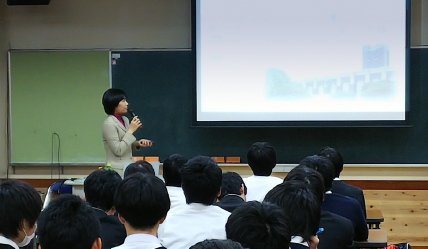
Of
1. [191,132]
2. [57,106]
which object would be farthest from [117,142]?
[57,106]

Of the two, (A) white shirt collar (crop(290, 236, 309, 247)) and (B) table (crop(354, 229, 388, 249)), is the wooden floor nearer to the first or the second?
(B) table (crop(354, 229, 388, 249))

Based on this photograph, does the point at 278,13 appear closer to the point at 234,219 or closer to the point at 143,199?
the point at 143,199

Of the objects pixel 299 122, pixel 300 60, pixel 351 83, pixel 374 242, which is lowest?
pixel 374 242

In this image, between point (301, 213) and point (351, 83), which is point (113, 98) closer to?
point (351, 83)

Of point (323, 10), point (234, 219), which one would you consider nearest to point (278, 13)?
point (323, 10)

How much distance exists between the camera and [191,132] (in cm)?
544

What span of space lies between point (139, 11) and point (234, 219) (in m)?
4.45

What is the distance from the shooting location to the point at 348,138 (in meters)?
5.34

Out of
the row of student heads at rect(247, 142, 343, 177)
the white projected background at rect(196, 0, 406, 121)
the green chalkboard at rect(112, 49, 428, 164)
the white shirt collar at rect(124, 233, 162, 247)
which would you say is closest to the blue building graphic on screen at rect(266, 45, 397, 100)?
the white projected background at rect(196, 0, 406, 121)

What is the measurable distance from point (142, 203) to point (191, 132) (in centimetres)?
363

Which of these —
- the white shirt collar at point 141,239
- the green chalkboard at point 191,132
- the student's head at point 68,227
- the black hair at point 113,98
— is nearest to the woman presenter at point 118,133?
the black hair at point 113,98

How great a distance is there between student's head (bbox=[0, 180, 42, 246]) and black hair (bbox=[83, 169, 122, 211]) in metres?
0.73

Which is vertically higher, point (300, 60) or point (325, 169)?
point (300, 60)

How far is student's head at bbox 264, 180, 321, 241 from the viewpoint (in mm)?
1752
